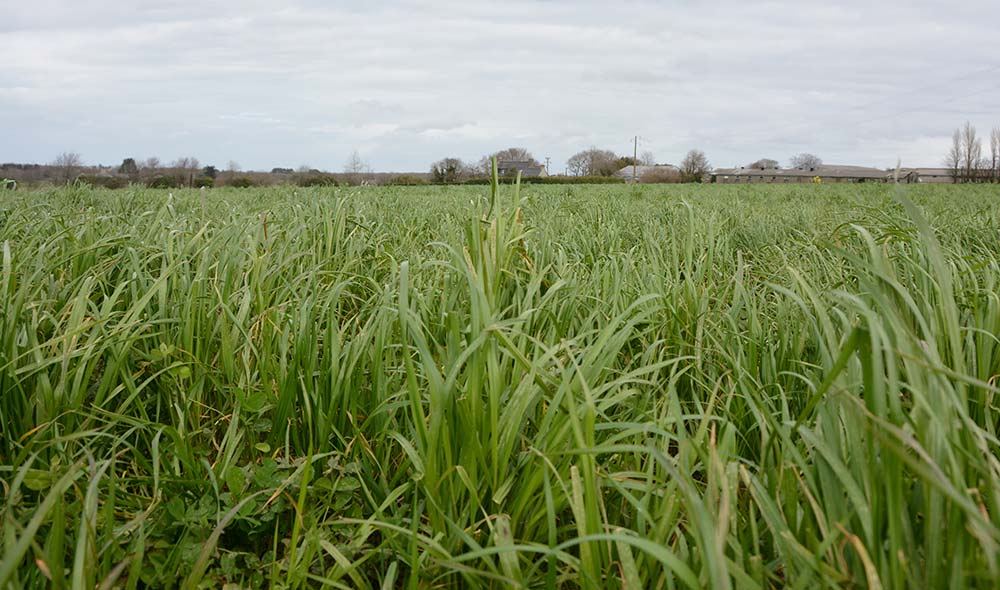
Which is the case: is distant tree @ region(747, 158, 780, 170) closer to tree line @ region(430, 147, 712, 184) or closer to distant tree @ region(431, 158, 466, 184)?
tree line @ region(430, 147, 712, 184)

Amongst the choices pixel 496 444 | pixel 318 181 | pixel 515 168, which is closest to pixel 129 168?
pixel 318 181

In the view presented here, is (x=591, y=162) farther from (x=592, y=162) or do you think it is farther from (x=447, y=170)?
(x=447, y=170)

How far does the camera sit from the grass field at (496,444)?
100 cm

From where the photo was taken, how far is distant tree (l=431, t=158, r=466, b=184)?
32.9 meters

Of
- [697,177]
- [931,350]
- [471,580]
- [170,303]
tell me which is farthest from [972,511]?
[697,177]

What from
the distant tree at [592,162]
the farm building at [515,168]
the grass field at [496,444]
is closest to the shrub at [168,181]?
the farm building at [515,168]

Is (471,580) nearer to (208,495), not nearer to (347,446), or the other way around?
(347,446)

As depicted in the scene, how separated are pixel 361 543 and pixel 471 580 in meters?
0.28

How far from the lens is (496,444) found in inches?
53.3

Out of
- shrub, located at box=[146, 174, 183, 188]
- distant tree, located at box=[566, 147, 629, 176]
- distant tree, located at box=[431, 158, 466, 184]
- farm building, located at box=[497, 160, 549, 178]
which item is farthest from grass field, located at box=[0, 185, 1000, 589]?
distant tree, located at box=[566, 147, 629, 176]

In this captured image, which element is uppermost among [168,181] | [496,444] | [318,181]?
[168,181]

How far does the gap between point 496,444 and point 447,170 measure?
33.1 metres

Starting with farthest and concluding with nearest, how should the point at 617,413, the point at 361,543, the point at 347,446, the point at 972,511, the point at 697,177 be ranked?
the point at 697,177
the point at 617,413
the point at 347,446
the point at 361,543
the point at 972,511

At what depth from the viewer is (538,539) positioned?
4.54ft
